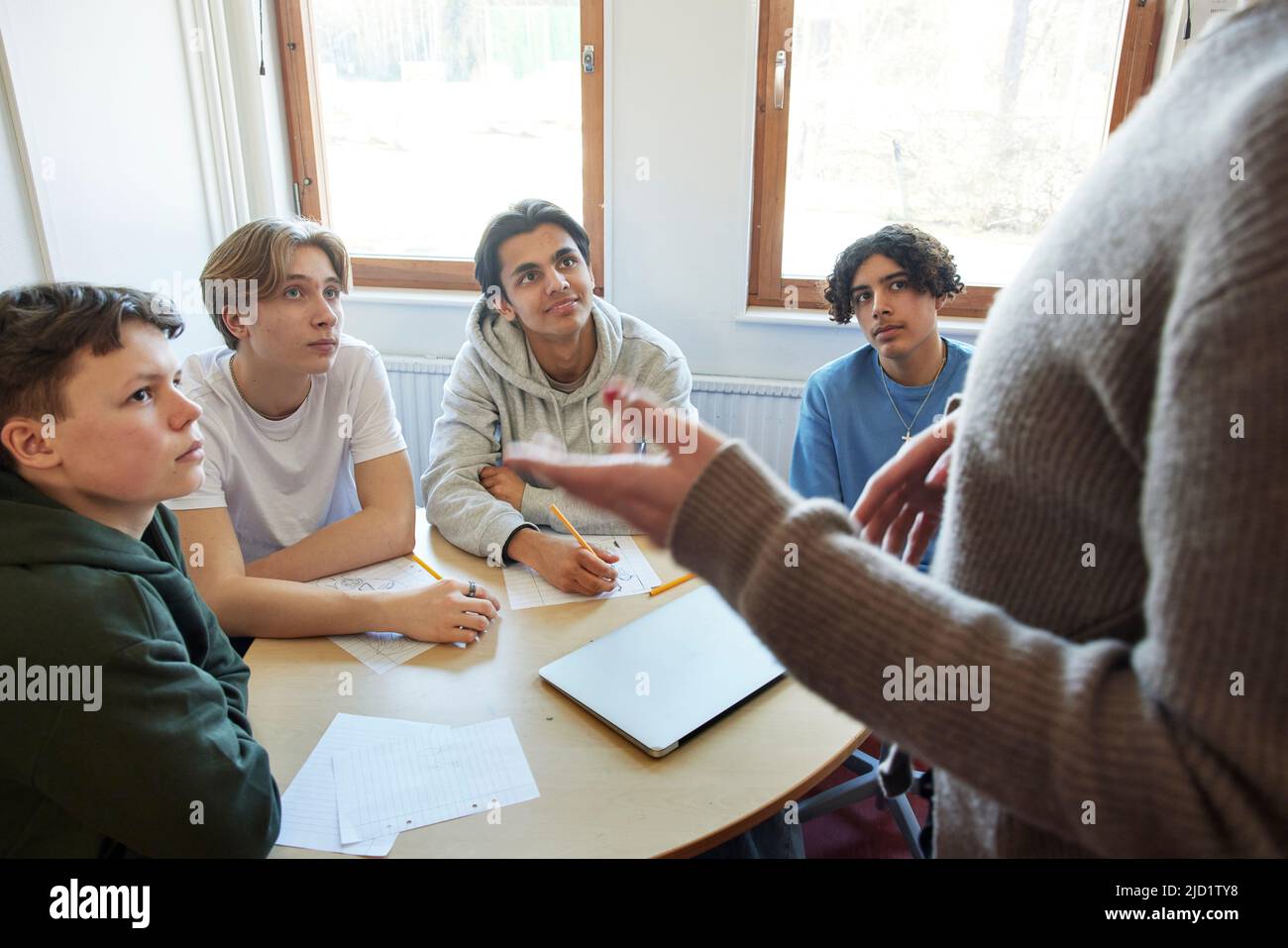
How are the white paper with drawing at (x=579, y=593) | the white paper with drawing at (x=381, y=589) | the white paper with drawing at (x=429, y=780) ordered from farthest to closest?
the white paper with drawing at (x=579, y=593)
the white paper with drawing at (x=381, y=589)
the white paper with drawing at (x=429, y=780)

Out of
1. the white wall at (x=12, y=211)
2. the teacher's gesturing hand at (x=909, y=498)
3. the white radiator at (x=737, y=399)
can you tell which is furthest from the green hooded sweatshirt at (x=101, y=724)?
the white radiator at (x=737, y=399)

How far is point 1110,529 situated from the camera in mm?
498

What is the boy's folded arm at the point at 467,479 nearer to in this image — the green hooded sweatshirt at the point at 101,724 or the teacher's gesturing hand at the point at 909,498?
the green hooded sweatshirt at the point at 101,724

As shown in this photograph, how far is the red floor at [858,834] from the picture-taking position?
1885 millimetres

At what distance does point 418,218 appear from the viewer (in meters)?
3.02

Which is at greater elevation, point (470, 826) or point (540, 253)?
point (540, 253)

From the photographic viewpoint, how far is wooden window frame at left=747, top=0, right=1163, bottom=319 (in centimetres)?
240

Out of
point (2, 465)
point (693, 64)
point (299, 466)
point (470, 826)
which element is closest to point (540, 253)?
point (299, 466)

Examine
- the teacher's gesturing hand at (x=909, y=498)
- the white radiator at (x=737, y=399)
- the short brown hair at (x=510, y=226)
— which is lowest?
the white radiator at (x=737, y=399)

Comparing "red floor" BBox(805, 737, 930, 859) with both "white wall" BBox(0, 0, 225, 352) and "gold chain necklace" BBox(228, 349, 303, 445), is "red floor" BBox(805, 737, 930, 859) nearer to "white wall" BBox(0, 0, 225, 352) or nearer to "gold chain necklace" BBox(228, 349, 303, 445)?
"gold chain necklace" BBox(228, 349, 303, 445)

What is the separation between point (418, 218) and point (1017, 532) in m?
2.88

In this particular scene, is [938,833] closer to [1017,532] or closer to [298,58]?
[1017,532]

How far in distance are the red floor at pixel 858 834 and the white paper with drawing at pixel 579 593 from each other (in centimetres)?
74

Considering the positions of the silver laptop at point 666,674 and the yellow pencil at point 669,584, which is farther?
the yellow pencil at point 669,584
